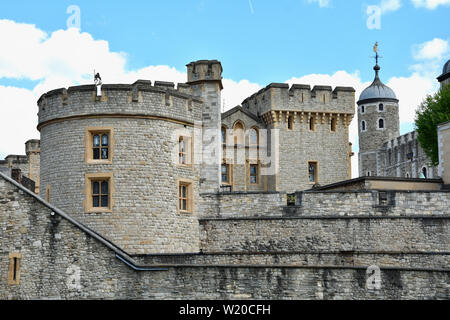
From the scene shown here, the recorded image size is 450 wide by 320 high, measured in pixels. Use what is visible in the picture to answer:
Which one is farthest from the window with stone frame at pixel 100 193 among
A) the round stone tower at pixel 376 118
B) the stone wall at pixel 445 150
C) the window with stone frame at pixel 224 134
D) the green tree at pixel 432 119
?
the round stone tower at pixel 376 118

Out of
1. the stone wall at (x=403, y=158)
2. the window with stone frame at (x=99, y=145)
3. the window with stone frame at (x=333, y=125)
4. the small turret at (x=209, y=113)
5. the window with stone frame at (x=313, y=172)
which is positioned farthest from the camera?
the stone wall at (x=403, y=158)

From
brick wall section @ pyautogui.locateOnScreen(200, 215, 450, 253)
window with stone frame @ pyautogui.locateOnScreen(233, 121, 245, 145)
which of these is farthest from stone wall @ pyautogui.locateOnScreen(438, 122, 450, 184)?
window with stone frame @ pyautogui.locateOnScreen(233, 121, 245, 145)

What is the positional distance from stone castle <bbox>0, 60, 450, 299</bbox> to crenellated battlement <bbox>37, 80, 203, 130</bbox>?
4cm

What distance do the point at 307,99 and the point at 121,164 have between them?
20062mm

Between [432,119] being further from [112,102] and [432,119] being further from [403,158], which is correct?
[403,158]

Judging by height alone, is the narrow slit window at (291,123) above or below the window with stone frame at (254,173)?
above

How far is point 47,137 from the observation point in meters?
24.0

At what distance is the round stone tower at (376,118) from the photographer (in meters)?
72.9

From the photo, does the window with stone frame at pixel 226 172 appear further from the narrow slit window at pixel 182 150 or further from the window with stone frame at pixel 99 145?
the window with stone frame at pixel 99 145

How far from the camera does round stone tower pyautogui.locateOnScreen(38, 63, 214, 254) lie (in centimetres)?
2266

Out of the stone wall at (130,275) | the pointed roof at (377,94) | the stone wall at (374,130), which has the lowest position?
the stone wall at (130,275)

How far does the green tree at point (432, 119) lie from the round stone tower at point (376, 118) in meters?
28.4

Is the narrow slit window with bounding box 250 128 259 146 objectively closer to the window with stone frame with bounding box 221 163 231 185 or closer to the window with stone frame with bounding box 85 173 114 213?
the window with stone frame with bounding box 221 163 231 185

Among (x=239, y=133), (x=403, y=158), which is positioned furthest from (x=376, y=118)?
(x=239, y=133)
